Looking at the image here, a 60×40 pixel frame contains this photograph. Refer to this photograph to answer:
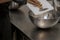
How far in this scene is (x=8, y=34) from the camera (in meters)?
0.99

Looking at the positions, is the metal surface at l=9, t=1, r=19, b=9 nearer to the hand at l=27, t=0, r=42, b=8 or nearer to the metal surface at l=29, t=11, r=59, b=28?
the hand at l=27, t=0, r=42, b=8

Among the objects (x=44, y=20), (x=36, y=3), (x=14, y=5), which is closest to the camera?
(x=44, y=20)

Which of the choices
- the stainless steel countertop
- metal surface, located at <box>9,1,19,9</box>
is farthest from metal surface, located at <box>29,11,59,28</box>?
metal surface, located at <box>9,1,19,9</box>

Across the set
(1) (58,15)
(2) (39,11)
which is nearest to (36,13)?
(2) (39,11)

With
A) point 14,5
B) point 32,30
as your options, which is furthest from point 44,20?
point 14,5

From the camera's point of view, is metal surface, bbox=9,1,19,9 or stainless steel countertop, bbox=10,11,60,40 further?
metal surface, bbox=9,1,19,9

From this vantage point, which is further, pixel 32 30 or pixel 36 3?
pixel 36 3

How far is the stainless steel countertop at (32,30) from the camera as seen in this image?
0.97m

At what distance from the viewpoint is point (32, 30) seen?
3.40 feet

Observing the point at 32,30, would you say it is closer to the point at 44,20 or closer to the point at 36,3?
the point at 44,20

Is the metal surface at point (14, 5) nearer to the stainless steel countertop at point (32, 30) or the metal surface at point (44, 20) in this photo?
the stainless steel countertop at point (32, 30)

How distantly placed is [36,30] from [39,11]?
0.13 meters

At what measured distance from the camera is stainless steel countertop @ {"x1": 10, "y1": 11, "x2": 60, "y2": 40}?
97 centimetres

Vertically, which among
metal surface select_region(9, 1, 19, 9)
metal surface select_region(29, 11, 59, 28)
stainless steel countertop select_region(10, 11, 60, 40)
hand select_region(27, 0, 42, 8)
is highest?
hand select_region(27, 0, 42, 8)
